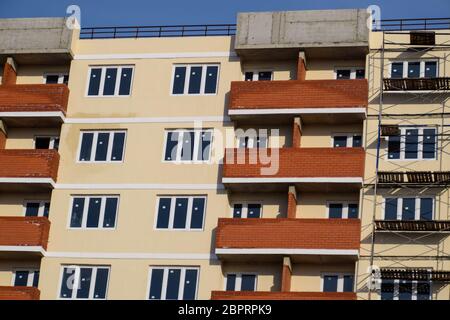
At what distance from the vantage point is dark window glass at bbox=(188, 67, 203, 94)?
54.8 meters

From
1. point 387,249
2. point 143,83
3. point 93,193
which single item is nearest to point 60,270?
point 93,193

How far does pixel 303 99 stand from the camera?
5259 cm

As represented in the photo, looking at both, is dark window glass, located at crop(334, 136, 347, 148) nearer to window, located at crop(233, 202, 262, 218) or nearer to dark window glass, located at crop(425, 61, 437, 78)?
window, located at crop(233, 202, 262, 218)

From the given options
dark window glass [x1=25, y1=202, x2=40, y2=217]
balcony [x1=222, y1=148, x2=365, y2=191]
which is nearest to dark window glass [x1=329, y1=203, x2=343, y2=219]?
balcony [x1=222, y1=148, x2=365, y2=191]

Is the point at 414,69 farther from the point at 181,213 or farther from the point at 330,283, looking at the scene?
the point at 181,213

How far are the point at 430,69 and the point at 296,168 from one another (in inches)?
310

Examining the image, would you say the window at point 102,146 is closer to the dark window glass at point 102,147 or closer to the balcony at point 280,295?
the dark window glass at point 102,147

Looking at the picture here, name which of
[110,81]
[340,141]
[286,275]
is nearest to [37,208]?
[110,81]

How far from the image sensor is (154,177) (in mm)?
53250

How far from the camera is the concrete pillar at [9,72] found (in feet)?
185

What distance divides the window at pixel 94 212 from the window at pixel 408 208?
1216 centimetres
